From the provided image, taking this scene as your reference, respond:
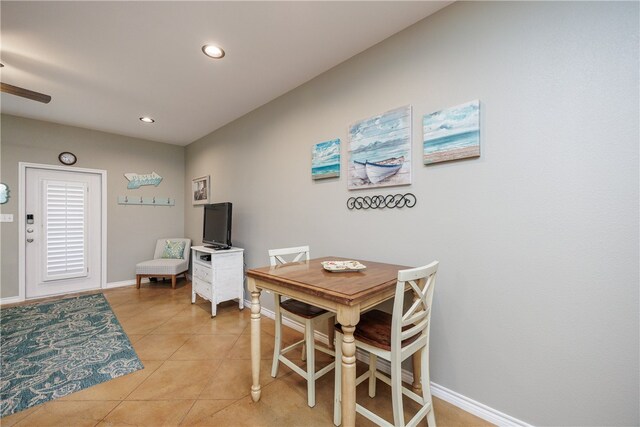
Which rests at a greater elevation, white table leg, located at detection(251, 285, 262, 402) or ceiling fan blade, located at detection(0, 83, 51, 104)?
ceiling fan blade, located at detection(0, 83, 51, 104)

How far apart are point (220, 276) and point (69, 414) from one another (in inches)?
67.5

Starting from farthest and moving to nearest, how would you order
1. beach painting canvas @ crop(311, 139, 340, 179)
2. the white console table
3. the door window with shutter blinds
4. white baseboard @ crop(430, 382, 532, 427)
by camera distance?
the door window with shutter blinds < the white console table < beach painting canvas @ crop(311, 139, 340, 179) < white baseboard @ crop(430, 382, 532, 427)

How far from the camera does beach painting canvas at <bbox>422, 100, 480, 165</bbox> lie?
1529 millimetres

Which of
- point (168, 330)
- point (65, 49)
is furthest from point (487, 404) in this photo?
point (65, 49)

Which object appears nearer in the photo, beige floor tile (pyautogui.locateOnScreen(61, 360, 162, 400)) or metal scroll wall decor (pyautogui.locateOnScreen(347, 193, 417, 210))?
beige floor tile (pyautogui.locateOnScreen(61, 360, 162, 400))

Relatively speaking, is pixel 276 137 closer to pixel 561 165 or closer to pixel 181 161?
pixel 561 165

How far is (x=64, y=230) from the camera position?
3.89 meters

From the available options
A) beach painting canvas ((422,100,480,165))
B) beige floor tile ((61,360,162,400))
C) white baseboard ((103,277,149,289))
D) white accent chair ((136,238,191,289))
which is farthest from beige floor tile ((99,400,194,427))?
white baseboard ((103,277,149,289))

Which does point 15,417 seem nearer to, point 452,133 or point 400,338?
point 400,338

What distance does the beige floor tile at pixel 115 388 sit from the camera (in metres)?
1.67

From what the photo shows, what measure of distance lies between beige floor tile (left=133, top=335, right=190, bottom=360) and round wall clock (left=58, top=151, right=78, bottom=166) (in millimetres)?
3271

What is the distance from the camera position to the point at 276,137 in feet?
9.80

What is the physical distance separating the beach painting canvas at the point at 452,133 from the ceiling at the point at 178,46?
2.45 feet

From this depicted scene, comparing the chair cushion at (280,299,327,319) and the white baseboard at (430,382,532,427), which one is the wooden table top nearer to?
the chair cushion at (280,299,327,319)
